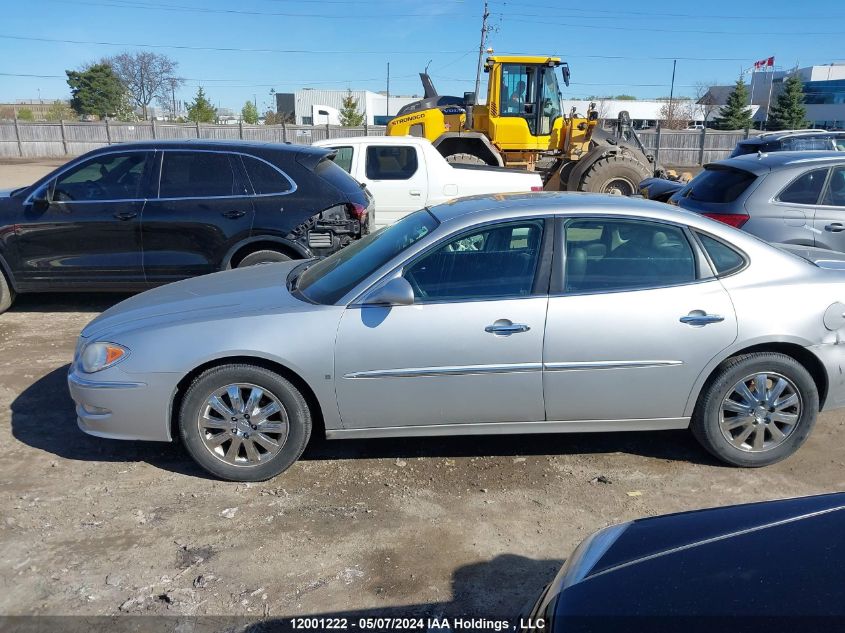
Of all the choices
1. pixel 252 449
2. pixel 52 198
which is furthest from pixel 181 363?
pixel 52 198

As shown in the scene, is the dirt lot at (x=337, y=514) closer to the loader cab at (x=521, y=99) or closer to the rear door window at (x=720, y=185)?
the rear door window at (x=720, y=185)

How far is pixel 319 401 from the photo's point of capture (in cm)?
385

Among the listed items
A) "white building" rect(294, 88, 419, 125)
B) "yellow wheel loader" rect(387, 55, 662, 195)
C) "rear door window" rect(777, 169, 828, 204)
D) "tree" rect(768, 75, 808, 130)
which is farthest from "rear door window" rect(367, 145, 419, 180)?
"white building" rect(294, 88, 419, 125)

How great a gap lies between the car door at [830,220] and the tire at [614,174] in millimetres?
7603

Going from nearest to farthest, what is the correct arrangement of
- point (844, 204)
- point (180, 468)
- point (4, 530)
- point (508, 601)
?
point (508, 601) → point (4, 530) → point (180, 468) → point (844, 204)

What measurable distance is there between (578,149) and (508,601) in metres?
13.8

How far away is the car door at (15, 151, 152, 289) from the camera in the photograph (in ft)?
22.2

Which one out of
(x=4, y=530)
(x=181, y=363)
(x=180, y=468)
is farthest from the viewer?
(x=180, y=468)

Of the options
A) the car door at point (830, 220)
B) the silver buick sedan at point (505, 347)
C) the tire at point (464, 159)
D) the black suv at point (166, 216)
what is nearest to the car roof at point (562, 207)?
the silver buick sedan at point (505, 347)

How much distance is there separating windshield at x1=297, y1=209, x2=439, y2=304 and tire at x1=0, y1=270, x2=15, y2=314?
13.9 feet

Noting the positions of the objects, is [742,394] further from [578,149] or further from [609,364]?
[578,149]

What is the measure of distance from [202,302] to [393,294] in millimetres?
1246

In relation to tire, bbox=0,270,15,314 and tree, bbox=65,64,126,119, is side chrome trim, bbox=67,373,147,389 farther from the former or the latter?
tree, bbox=65,64,126,119

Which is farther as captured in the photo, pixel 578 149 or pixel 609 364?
pixel 578 149
